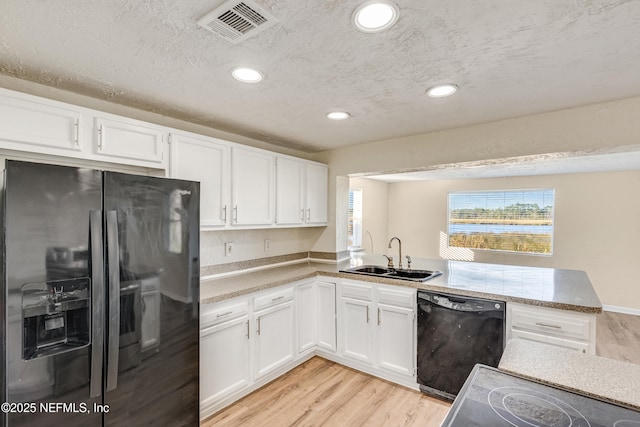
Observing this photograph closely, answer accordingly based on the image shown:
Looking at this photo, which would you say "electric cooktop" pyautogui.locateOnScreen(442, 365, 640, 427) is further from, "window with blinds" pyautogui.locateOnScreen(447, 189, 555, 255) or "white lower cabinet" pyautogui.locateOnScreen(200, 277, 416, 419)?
"window with blinds" pyautogui.locateOnScreen(447, 189, 555, 255)

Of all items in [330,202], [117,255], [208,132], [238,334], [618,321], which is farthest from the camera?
[618,321]

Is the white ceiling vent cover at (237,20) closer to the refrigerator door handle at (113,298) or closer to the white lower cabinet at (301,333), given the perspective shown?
the refrigerator door handle at (113,298)

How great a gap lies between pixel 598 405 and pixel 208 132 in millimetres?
2916

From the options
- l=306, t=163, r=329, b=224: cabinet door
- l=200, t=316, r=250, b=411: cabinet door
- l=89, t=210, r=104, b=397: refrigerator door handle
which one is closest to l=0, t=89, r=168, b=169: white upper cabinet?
l=89, t=210, r=104, b=397: refrigerator door handle

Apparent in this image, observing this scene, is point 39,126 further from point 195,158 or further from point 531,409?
point 531,409

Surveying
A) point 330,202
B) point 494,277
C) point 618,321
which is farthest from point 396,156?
point 618,321

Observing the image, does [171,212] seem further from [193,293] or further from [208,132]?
[208,132]

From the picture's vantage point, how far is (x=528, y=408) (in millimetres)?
864

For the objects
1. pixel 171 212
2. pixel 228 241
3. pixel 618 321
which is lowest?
pixel 618 321

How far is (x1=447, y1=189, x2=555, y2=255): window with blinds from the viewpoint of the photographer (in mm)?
5633

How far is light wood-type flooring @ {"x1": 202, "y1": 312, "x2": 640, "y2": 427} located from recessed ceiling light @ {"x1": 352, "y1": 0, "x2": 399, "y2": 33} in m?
2.46

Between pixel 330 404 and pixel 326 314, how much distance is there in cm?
85

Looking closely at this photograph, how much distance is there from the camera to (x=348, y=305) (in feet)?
9.74

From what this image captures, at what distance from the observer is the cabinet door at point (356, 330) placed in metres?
2.85
